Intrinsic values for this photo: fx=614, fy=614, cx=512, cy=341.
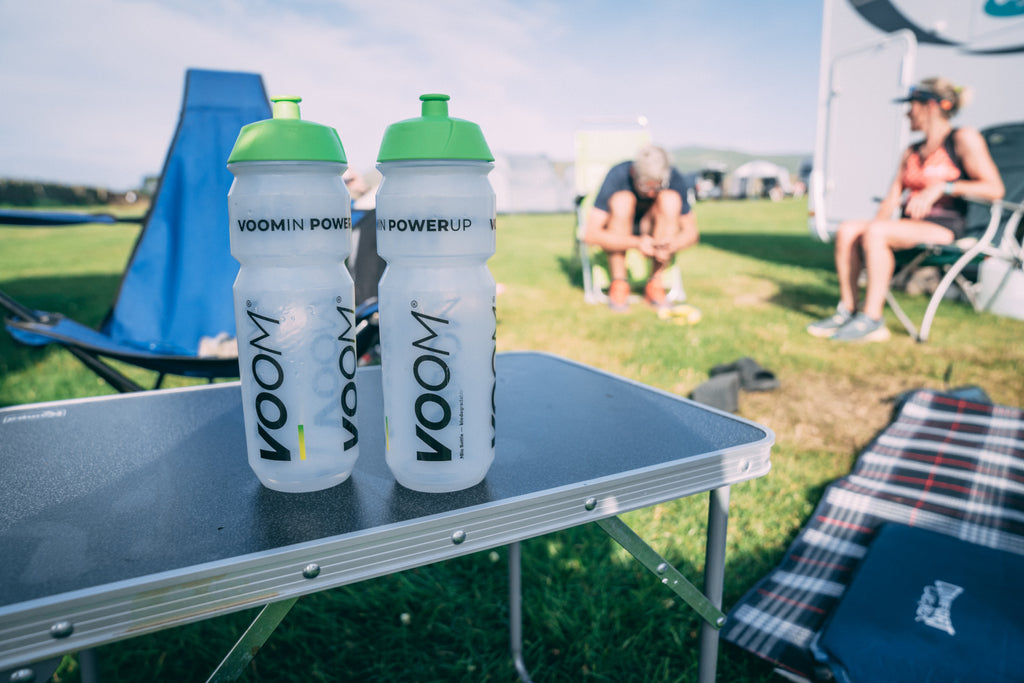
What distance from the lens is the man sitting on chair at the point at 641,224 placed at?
223 inches

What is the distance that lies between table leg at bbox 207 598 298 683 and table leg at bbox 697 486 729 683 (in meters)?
0.62

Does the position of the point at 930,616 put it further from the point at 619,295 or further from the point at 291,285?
the point at 619,295

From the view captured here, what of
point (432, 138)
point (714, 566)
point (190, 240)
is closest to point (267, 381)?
point (432, 138)

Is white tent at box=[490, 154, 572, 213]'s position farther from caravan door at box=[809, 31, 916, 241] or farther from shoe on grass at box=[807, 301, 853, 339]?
shoe on grass at box=[807, 301, 853, 339]

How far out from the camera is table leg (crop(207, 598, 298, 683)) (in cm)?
67

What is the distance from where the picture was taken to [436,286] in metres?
0.68

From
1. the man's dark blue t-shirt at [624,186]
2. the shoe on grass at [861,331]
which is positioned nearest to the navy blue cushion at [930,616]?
the shoe on grass at [861,331]

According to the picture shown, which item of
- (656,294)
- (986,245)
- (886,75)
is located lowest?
(656,294)

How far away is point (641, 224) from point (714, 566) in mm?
5407

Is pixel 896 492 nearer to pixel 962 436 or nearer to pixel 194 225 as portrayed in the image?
pixel 962 436

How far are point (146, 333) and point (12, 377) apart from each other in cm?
181

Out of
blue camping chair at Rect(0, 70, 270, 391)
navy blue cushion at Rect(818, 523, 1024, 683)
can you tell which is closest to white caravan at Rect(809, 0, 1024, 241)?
navy blue cushion at Rect(818, 523, 1024, 683)

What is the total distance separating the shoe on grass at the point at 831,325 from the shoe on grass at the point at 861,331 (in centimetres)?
10

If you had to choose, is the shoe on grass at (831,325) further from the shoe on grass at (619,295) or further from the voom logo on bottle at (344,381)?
the voom logo on bottle at (344,381)
